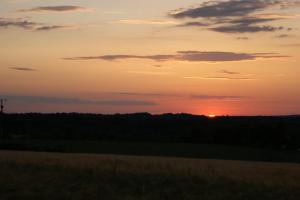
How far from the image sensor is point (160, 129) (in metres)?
113

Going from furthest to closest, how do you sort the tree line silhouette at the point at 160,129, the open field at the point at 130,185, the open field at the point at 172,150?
the tree line silhouette at the point at 160,129
the open field at the point at 172,150
the open field at the point at 130,185

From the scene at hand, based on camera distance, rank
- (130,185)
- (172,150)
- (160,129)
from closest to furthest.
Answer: (130,185) → (172,150) → (160,129)

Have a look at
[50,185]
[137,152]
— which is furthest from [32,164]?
[137,152]

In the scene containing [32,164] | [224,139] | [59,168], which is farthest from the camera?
[224,139]

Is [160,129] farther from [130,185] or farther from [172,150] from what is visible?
[130,185]

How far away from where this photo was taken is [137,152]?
74.1m

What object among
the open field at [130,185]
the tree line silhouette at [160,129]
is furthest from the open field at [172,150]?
the open field at [130,185]

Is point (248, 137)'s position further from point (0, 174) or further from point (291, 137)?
point (0, 174)

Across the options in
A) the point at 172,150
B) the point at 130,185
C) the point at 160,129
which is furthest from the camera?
the point at 160,129

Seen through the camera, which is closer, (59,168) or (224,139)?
(59,168)

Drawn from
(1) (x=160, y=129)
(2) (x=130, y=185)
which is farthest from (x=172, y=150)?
(2) (x=130, y=185)

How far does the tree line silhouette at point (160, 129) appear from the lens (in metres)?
86.8

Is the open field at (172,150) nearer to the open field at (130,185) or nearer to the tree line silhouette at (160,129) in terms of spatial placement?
the tree line silhouette at (160,129)

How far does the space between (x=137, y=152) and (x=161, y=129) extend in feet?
128
